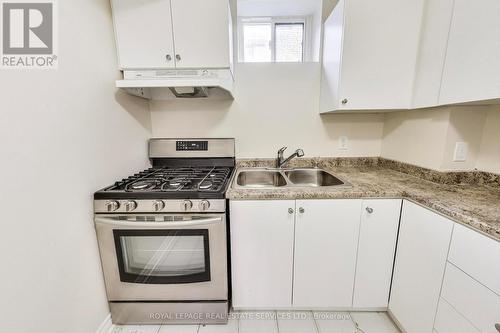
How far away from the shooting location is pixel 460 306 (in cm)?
86

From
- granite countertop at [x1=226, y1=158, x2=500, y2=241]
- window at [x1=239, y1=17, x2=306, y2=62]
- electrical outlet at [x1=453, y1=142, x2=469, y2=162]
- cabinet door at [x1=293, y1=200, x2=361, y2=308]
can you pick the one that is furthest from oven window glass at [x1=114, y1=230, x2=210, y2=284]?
electrical outlet at [x1=453, y1=142, x2=469, y2=162]

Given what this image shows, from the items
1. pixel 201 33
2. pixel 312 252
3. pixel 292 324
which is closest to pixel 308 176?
pixel 312 252

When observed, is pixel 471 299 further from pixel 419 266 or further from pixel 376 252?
pixel 376 252

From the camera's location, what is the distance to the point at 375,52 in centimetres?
131

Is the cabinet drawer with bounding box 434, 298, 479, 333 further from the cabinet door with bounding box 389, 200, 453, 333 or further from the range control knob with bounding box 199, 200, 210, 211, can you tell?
the range control knob with bounding box 199, 200, 210, 211

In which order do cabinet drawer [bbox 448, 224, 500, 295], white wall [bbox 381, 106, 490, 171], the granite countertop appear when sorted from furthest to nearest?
white wall [bbox 381, 106, 490, 171] → the granite countertop → cabinet drawer [bbox 448, 224, 500, 295]

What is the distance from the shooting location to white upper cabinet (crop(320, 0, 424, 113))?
1262mm

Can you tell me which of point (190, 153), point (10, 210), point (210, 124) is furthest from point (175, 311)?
point (210, 124)

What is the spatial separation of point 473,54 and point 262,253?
4.98 feet

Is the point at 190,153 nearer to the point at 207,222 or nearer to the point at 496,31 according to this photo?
the point at 207,222

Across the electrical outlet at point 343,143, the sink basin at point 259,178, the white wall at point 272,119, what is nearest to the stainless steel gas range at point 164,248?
the sink basin at point 259,178

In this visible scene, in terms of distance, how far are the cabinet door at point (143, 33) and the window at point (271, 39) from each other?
67 centimetres

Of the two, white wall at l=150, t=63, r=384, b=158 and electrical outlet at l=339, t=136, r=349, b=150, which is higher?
white wall at l=150, t=63, r=384, b=158

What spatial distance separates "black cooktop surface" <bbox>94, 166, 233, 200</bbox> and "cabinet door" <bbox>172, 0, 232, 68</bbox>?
77 cm
